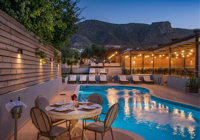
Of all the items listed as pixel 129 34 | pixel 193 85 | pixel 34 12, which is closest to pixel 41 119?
pixel 34 12

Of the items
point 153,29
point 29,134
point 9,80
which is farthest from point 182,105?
point 153,29

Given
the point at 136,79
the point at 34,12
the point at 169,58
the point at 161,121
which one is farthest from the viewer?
the point at 136,79

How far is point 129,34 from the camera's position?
277 ft

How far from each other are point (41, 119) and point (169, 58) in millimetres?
13093

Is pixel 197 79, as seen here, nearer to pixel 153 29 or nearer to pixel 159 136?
pixel 159 136

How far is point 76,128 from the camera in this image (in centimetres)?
332

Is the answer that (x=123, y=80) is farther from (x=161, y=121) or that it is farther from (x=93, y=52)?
(x=93, y=52)

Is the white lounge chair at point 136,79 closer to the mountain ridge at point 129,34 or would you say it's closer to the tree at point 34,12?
the tree at point 34,12

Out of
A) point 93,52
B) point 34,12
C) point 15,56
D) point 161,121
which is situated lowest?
point 161,121

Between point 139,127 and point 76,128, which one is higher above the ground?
point 76,128

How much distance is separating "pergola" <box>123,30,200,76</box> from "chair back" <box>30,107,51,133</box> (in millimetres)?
9537

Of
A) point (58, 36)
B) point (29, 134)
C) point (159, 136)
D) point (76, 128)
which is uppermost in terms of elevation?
point (58, 36)

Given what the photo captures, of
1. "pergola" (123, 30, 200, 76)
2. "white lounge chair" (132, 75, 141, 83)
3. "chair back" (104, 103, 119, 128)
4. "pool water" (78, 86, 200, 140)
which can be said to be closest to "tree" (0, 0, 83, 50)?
"chair back" (104, 103, 119, 128)

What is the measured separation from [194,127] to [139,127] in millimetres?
1635
